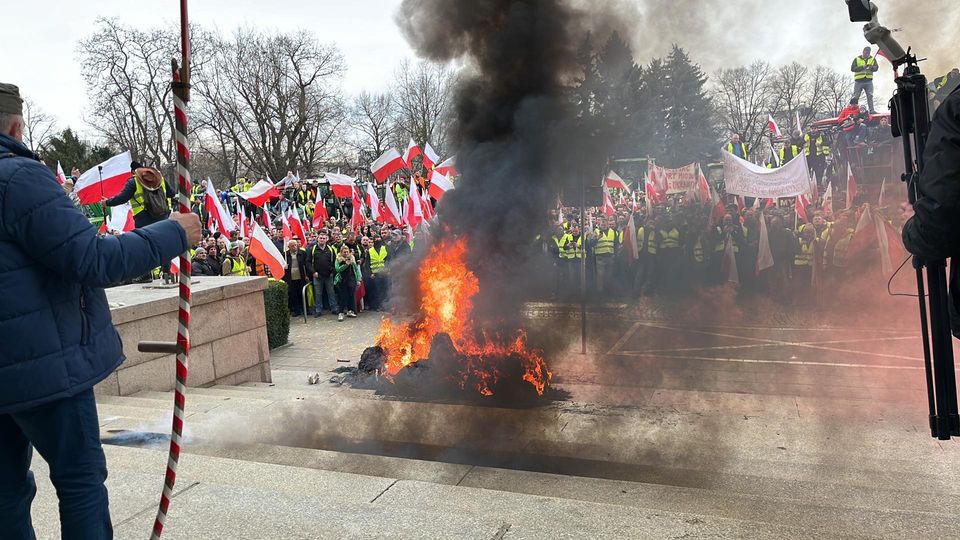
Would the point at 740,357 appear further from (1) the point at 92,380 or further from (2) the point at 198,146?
(2) the point at 198,146

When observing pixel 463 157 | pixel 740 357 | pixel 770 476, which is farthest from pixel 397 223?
pixel 770 476

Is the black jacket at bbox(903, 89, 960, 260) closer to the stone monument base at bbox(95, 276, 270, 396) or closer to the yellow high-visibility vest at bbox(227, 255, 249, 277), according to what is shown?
the stone monument base at bbox(95, 276, 270, 396)

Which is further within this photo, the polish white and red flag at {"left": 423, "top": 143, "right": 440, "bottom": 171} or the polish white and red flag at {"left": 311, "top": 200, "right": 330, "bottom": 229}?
the polish white and red flag at {"left": 311, "top": 200, "right": 330, "bottom": 229}

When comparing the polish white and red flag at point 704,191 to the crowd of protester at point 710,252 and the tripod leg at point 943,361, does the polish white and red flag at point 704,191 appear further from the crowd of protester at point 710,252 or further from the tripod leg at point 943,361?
the tripod leg at point 943,361

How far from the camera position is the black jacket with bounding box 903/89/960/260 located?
2.37 metres

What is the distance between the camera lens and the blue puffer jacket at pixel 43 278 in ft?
6.24

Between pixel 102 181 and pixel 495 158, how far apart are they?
22.0 ft

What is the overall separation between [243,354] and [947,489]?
7335 millimetres

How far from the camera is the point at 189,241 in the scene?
227 centimetres

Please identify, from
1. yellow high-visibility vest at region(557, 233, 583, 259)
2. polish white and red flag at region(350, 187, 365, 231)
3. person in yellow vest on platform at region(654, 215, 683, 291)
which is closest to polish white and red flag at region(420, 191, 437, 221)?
polish white and red flag at region(350, 187, 365, 231)

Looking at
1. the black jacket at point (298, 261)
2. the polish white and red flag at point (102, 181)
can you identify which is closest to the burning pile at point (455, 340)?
the polish white and red flag at point (102, 181)

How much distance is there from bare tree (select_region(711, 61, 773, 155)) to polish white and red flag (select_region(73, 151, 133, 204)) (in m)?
10.6

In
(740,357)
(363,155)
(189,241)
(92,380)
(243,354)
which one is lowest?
(740,357)

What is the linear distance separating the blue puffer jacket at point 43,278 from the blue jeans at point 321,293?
1242 cm
